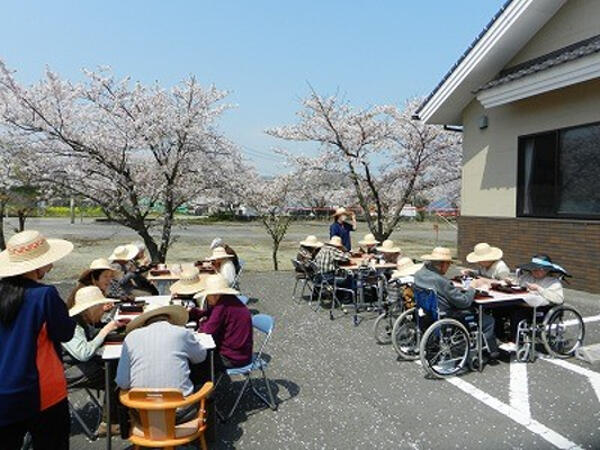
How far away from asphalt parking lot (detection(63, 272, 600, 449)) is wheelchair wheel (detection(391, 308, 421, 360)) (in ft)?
0.46

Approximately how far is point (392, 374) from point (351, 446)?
58.8 inches

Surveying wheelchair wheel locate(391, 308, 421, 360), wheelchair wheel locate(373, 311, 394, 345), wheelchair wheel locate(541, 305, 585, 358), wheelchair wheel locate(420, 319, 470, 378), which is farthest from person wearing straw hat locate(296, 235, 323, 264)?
wheelchair wheel locate(541, 305, 585, 358)

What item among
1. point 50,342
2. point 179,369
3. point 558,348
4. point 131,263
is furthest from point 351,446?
point 131,263

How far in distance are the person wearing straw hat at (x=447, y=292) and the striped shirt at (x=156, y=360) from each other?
257 centimetres

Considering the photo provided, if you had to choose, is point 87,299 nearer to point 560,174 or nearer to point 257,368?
point 257,368

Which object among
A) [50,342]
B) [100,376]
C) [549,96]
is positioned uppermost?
[549,96]

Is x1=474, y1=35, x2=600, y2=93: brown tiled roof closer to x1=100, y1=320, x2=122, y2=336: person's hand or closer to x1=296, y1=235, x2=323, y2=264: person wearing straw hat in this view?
x1=296, y1=235, x2=323, y2=264: person wearing straw hat

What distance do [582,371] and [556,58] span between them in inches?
232

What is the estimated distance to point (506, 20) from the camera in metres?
9.16

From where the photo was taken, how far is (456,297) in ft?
14.4

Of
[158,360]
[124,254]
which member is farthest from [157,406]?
[124,254]

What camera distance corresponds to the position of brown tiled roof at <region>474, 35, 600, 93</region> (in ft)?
23.8

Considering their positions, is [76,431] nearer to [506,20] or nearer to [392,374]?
[392,374]

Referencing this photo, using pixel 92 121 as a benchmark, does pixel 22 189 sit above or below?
below
